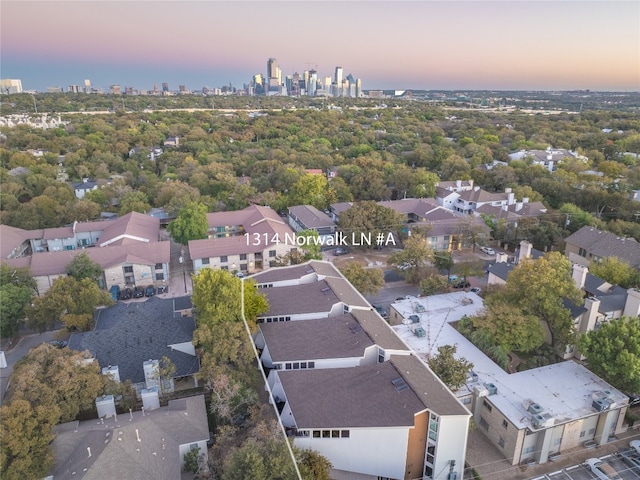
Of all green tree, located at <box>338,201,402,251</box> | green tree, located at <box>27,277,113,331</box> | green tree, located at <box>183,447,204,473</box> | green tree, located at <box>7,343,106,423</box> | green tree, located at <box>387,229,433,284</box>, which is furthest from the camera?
green tree, located at <box>338,201,402,251</box>

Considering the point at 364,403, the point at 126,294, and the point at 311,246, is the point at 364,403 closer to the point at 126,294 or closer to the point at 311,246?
the point at 311,246

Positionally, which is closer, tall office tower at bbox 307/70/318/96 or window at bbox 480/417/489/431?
window at bbox 480/417/489/431

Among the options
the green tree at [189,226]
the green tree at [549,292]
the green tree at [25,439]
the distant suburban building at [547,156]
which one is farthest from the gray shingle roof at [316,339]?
the distant suburban building at [547,156]

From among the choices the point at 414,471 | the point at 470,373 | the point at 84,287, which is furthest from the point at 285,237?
the point at 414,471

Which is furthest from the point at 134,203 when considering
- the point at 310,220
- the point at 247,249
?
the point at 310,220

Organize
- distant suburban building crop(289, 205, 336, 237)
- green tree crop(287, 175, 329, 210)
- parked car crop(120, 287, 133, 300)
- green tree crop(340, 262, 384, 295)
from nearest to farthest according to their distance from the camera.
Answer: green tree crop(340, 262, 384, 295)
parked car crop(120, 287, 133, 300)
distant suburban building crop(289, 205, 336, 237)
green tree crop(287, 175, 329, 210)

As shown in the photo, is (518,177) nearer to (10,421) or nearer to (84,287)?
(84,287)

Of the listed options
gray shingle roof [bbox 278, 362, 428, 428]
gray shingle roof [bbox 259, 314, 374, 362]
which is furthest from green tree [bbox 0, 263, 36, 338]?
gray shingle roof [bbox 278, 362, 428, 428]

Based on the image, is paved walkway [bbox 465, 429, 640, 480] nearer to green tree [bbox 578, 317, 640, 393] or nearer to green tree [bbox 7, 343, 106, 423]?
green tree [bbox 578, 317, 640, 393]
